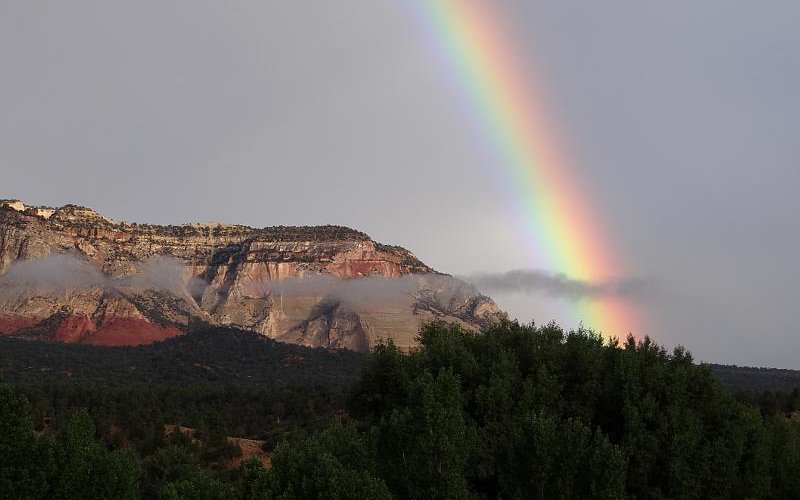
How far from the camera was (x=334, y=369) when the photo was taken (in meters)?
151

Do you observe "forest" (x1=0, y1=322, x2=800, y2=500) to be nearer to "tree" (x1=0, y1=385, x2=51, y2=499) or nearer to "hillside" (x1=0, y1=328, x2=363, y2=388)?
"tree" (x1=0, y1=385, x2=51, y2=499)

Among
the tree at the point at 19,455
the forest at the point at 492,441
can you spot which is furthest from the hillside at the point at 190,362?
the tree at the point at 19,455

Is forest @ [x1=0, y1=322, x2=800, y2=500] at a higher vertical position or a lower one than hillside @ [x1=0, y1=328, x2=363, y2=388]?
higher

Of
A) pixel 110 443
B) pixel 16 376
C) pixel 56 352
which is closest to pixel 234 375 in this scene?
pixel 56 352

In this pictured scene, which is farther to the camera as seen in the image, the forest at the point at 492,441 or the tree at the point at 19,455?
the forest at the point at 492,441

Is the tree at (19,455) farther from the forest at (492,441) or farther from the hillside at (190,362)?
the hillside at (190,362)

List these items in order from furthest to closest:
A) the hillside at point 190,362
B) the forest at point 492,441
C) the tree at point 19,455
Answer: the hillside at point 190,362
the forest at point 492,441
the tree at point 19,455

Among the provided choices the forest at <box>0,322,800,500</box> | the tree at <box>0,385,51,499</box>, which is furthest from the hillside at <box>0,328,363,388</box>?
the tree at <box>0,385,51,499</box>

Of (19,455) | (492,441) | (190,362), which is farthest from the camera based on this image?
(190,362)

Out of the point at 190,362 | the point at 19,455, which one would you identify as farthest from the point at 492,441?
the point at 190,362

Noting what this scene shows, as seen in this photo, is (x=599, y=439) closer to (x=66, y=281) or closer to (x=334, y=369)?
(x=334, y=369)

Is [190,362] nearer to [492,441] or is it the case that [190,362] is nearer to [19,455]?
[492,441]

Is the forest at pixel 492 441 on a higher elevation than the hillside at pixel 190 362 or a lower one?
higher

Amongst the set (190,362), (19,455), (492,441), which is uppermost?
(492,441)
